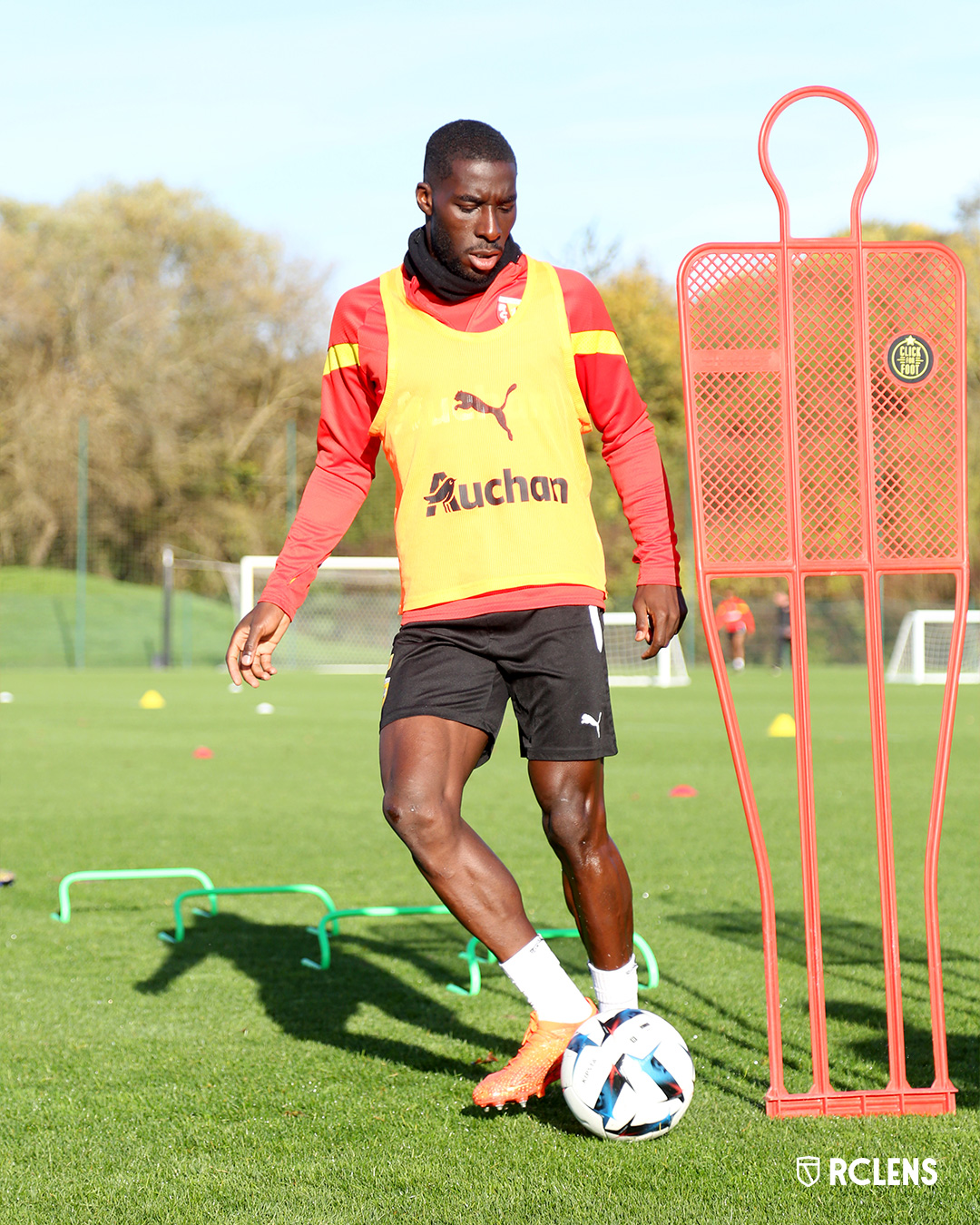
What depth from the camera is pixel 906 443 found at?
11.4ft

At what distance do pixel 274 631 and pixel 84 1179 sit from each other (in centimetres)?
128

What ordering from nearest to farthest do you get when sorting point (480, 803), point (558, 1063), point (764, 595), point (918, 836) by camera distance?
point (558, 1063)
point (918, 836)
point (480, 803)
point (764, 595)

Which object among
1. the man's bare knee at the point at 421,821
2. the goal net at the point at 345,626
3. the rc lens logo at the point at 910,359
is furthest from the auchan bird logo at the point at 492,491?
the goal net at the point at 345,626

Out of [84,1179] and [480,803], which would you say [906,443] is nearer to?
[84,1179]

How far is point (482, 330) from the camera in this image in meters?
3.39

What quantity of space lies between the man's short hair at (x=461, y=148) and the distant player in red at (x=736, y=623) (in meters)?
27.6

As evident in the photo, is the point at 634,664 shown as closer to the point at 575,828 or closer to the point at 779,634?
the point at 779,634

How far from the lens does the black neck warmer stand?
338 centimetres

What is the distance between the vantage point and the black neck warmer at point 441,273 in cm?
338

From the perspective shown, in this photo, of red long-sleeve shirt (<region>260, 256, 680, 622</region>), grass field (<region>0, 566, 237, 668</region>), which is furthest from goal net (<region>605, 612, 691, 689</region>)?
red long-sleeve shirt (<region>260, 256, 680, 622</region>)

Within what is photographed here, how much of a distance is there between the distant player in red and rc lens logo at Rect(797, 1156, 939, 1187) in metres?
27.8

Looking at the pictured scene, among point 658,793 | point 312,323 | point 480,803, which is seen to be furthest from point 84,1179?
point 312,323

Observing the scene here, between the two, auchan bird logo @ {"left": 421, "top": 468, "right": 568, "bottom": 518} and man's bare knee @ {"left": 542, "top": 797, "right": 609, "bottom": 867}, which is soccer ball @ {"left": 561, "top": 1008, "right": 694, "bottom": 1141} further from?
auchan bird logo @ {"left": 421, "top": 468, "right": 568, "bottom": 518}

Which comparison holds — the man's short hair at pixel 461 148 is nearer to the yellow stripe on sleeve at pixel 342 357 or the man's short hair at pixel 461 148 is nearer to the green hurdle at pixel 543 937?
the yellow stripe on sleeve at pixel 342 357
